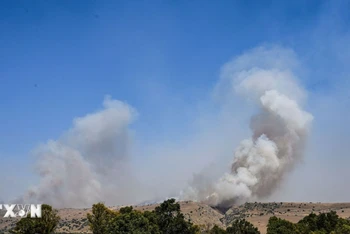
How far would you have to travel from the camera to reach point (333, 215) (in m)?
97.0

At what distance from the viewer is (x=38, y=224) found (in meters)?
76.6

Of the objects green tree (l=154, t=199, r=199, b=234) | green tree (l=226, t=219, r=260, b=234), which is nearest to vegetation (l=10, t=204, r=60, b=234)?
green tree (l=154, t=199, r=199, b=234)

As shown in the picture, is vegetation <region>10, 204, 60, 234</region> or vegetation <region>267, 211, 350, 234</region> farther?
vegetation <region>267, 211, 350, 234</region>

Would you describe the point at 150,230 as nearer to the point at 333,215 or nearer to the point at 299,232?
the point at 299,232

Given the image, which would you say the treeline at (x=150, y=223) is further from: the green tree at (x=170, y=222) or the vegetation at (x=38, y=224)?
the vegetation at (x=38, y=224)

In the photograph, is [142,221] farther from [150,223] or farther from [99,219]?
[99,219]

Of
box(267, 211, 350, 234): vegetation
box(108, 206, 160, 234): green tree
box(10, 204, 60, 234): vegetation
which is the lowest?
box(267, 211, 350, 234): vegetation

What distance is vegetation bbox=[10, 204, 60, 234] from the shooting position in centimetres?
7569

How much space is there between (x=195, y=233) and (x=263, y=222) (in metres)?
119

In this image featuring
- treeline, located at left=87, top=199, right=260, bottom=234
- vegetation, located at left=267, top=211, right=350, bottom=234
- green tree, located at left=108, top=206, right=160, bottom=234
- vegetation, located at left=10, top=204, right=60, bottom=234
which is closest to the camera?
green tree, located at left=108, top=206, right=160, bottom=234

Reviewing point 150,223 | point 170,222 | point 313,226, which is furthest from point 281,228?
point 150,223

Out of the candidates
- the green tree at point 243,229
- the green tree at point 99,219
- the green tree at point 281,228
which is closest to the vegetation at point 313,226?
the green tree at point 281,228

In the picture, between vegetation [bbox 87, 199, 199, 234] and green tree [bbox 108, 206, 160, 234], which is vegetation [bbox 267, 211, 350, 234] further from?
green tree [bbox 108, 206, 160, 234]

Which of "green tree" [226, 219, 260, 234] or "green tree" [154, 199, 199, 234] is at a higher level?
"green tree" [154, 199, 199, 234]
